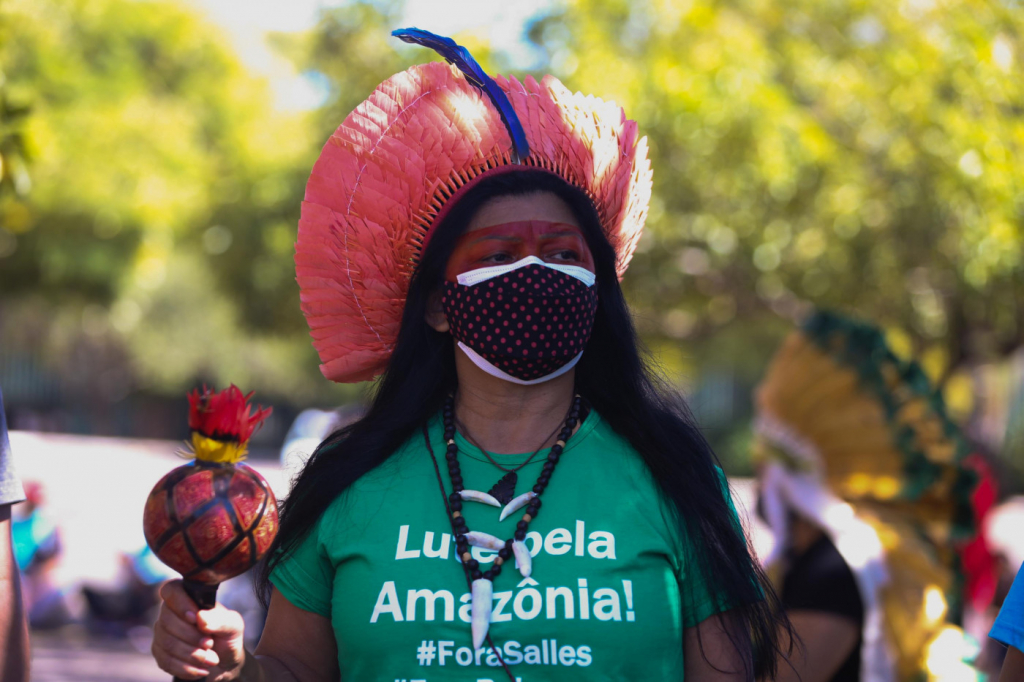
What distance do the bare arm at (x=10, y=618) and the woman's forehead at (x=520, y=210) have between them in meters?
1.09

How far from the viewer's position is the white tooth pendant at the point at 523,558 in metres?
1.94

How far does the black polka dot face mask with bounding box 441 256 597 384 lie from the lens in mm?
2125

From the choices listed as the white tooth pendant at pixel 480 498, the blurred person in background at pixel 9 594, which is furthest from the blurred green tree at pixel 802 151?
the blurred person in background at pixel 9 594

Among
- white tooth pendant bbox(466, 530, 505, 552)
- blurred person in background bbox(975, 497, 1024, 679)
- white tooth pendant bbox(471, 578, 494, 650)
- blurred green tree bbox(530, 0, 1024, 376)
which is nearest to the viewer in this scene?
white tooth pendant bbox(471, 578, 494, 650)

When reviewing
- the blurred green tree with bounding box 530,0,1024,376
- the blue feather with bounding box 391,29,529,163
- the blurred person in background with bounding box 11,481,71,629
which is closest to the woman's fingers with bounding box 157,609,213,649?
the blue feather with bounding box 391,29,529,163

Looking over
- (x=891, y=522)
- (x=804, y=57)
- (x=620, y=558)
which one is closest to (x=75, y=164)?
(x=804, y=57)

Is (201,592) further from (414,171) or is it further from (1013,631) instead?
(1013,631)

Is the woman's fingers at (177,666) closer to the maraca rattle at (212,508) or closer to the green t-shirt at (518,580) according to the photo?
the maraca rattle at (212,508)

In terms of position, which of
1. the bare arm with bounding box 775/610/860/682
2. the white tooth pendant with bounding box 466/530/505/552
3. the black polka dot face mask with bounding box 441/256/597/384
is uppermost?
the black polka dot face mask with bounding box 441/256/597/384

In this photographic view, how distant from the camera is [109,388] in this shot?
106 ft

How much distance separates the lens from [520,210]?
2211 mm

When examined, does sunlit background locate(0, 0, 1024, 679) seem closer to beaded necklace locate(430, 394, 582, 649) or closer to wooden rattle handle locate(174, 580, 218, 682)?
beaded necklace locate(430, 394, 582, 649)

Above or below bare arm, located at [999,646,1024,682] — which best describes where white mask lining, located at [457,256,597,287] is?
above

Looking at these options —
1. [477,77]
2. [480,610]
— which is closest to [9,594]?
[480,610]
